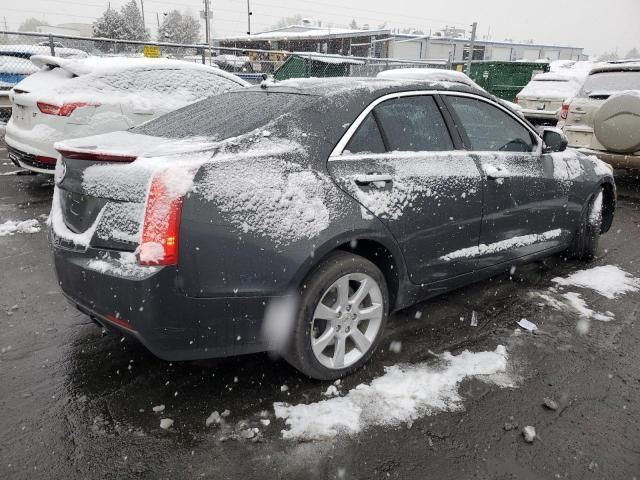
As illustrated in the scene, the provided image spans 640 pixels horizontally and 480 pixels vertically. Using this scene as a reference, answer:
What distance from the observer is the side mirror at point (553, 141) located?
4.02 metres

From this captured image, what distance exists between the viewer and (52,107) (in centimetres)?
568

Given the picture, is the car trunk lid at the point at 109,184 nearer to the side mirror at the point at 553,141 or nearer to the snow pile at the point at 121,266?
the snow pile at the point at 121,266

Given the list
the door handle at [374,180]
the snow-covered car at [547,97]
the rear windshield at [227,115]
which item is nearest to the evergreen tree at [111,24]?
the snow-covered car at [547,97]

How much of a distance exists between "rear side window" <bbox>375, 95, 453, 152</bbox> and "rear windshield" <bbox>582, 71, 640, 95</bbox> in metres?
5.83

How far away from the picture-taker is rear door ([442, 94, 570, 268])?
3453 millimetres

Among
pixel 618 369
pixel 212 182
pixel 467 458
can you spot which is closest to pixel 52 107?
pixel 212 182

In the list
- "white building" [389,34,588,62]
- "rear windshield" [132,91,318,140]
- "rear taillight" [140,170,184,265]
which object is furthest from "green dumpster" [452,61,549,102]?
"white building" [389,34,588,62]

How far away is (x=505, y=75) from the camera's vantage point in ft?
54.8

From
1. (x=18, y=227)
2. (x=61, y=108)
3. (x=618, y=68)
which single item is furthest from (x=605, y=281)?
(x=61, y=108)

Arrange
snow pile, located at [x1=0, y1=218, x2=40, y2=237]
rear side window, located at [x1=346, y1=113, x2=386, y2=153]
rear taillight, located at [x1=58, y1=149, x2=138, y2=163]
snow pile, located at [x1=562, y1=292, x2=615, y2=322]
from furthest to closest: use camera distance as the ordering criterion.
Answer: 1. snow pile, located at [x1=0, y1=218, x2=40, y2=237]
2. snow pile, located at [x1=562, y1=292, x2=615, y2=322]
3. rear side window, located at [x1=346, y1=113, x2=386, y2=153]
4. rear taillight, located at [x1=58, y1=149, x2=138, y2=163]

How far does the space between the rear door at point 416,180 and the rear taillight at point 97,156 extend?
998 mm

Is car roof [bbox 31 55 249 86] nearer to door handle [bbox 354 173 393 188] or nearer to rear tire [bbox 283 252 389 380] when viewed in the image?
door handle [bbox 354 173 393 188]

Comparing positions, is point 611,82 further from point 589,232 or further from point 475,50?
point 475,50

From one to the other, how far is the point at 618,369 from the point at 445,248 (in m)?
1.23
